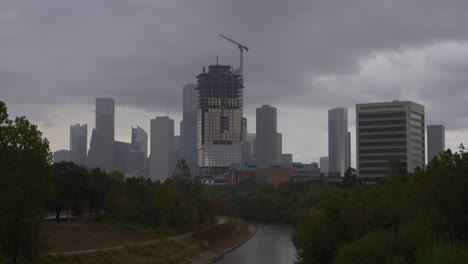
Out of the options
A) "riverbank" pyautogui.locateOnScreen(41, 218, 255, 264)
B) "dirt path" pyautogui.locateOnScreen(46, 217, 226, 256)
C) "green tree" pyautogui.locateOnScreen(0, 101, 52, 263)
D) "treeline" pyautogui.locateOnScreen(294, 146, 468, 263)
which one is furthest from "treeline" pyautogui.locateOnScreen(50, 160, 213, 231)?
"green tree" pyautogui.locateOnScreen(0, 101, 52, 263)

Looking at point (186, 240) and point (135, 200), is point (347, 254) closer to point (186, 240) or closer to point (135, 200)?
point (186, 240)

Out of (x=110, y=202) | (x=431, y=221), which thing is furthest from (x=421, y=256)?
(x=110, y=202)

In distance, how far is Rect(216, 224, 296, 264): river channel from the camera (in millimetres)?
100800

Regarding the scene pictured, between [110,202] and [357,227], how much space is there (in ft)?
235

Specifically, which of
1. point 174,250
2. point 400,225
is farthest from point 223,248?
point 400,225

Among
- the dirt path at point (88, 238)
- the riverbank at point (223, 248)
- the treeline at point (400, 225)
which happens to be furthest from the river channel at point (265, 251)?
the treeline at point (400, 225)

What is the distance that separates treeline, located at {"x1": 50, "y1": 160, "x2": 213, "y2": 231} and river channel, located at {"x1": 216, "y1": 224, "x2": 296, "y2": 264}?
15.5 metres

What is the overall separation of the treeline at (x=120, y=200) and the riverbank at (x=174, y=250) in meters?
6.14

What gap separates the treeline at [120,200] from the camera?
118 metres

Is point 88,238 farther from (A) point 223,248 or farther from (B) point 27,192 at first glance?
(B) point 27,192

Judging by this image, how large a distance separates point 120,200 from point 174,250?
21957 millimetres

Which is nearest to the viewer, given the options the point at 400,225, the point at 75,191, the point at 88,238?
the point at 400,225

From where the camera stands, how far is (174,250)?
343 ft

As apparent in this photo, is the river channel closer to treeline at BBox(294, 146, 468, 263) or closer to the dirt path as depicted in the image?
the dirt path
